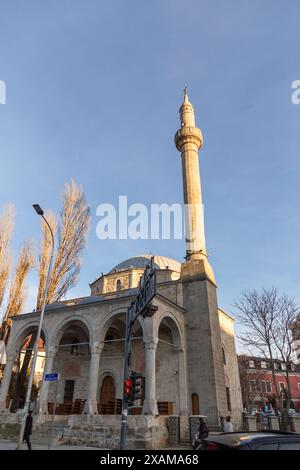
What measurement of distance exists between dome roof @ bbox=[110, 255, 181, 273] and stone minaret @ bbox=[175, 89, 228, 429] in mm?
7353

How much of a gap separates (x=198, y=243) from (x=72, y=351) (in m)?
10.7

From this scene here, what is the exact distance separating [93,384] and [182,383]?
183 inches

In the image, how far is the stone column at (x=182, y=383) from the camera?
16.4m

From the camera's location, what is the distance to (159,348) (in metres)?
18.5

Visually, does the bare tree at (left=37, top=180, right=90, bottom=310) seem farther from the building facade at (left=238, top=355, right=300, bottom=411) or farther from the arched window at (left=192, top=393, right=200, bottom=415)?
the building facade at (left=238, top=355, right=300, bottom=411)

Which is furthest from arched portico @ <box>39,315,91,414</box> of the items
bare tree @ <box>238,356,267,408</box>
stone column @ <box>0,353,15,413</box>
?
bare tree @ <box>238,356,267,408</box>

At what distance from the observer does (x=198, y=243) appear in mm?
20891

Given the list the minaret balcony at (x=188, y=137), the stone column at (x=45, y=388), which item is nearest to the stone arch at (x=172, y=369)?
the stone column at (x=45, y=388)

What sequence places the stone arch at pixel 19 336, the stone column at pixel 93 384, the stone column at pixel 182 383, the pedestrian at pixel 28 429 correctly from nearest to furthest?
the pedestrian at pixel 28 429 → the stone column at pixel 93 384 → the stone column at pixel 182 383 → the stone arch at pixel 19 336

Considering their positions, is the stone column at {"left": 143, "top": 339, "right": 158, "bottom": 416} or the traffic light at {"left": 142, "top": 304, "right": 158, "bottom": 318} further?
the stone column at {"left": 143, "top": 339, "right": 158, "bottom": 416}

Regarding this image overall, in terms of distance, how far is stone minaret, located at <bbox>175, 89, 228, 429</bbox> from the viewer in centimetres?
1623

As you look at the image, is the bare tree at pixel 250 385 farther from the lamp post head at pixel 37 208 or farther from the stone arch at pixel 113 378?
the lamp post head at pixel 37 208

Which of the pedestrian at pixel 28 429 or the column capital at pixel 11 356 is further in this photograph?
the column capital at pixel 11 356
